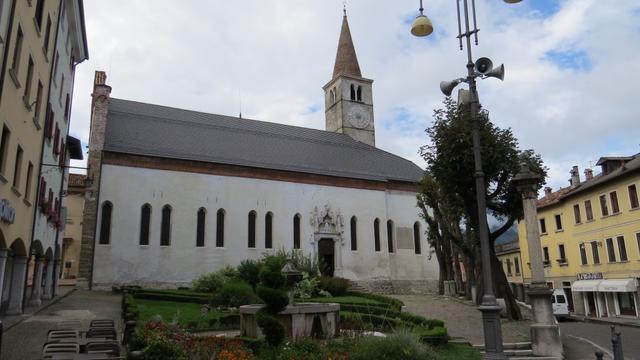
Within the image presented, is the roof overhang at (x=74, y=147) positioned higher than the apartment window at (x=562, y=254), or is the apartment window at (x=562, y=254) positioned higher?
the roof overhang at (x=74, y=147)

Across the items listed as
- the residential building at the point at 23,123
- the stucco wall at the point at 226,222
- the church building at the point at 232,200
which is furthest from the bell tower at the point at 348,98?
the residential building at the point at 23,123

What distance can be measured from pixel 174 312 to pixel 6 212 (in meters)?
8.31

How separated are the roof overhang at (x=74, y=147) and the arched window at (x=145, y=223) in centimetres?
503

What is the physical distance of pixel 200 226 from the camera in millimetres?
33188

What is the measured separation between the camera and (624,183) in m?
32.2

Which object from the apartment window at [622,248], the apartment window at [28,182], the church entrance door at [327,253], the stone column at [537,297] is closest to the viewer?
the stone column at [537,297]

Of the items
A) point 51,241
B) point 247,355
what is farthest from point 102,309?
point 247,355

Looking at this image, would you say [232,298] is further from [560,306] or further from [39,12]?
[560,306]

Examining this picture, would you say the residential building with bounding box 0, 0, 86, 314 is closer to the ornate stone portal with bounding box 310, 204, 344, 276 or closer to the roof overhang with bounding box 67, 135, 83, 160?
the roof overhang with bounding box 67, 135, 83, 160

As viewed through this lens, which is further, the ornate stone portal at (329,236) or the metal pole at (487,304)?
the ornate stone portal at (329,236)

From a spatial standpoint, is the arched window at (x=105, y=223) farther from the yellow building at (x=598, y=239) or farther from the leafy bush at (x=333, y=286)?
→ the yellow building at (x=598, y=239)

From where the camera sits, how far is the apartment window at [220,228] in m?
33.5

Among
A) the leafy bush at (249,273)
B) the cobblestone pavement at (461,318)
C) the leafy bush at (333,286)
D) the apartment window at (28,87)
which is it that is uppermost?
the apartment window at (28,87)


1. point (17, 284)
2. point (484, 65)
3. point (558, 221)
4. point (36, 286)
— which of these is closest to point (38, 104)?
Answer: point (17, 284)
